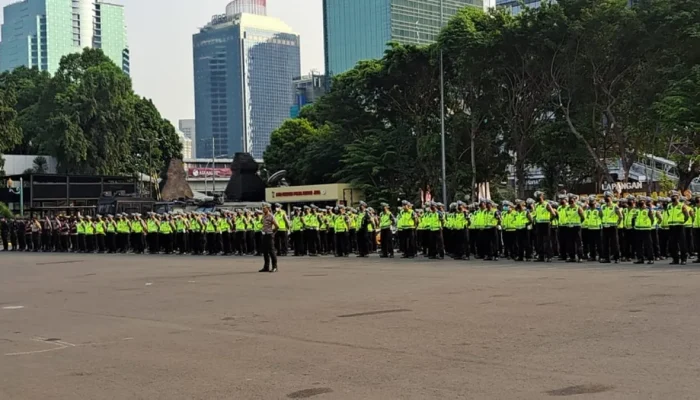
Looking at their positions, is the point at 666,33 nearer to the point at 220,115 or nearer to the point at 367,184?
the point at 367,184

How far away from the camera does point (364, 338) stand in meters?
10.2

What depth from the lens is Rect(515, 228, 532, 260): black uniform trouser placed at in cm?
2484

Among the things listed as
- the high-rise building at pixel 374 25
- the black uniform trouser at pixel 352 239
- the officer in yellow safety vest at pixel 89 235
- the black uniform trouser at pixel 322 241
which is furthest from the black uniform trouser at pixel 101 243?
the high-rise building at pixel 374 25

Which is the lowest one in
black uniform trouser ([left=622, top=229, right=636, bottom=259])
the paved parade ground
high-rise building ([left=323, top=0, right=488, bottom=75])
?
the paved parade ground

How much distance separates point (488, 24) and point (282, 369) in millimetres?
36036

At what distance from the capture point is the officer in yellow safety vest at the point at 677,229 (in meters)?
21.3

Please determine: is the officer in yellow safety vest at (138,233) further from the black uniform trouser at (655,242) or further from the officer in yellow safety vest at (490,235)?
the black uniform trouser at (655,242)

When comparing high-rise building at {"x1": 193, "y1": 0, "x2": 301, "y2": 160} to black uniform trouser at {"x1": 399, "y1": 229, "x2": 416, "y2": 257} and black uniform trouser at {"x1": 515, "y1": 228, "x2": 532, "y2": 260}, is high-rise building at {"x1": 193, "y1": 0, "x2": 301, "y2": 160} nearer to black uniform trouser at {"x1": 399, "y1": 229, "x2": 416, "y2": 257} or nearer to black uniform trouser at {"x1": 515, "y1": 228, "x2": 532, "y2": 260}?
black uniform trouser at {"x1": 399, "y1": 229, "x2": 416, "y2": 257}

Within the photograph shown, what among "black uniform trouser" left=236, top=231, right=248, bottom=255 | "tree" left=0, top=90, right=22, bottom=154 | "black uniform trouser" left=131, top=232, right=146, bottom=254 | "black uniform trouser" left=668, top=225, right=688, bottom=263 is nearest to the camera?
"black uniform trouser" left=668, top=225, right=688, bottom=263

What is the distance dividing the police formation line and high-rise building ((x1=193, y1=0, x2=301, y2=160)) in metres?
136

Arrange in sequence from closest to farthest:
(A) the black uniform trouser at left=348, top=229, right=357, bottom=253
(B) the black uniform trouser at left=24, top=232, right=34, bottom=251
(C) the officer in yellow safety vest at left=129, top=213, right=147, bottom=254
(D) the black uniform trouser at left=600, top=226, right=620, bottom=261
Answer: (D) the black uniform trouser at left=600, top=226, right=620, bottom=261 → (A) the black uniform trouser at left=348, top=229, right=357, bottom=253 → (C) the officer in yellow safety vest at left=129, top=213, right=147, bottom=254 → (B) the black uniform trouser at left=24, top=232, right=34, bottom=251

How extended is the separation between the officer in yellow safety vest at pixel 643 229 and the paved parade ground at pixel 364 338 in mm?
3413

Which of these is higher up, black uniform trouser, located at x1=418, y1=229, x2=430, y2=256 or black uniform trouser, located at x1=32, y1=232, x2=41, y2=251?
black uniform trouser, located at x1=32, y1=232, x2=41, y2=251

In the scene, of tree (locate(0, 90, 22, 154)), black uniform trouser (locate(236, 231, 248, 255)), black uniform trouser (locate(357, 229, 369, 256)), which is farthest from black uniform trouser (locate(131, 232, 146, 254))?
tree (locate(0, 90, 22, 154))
